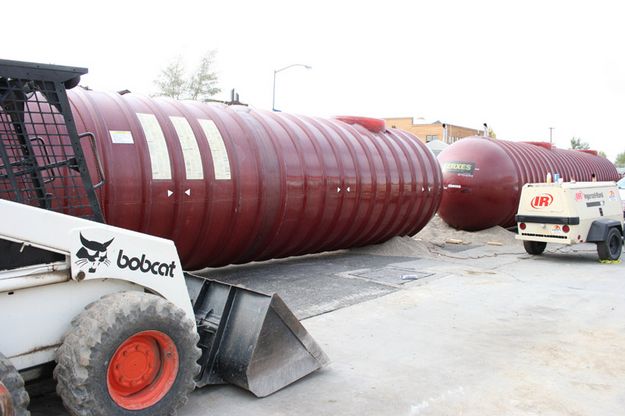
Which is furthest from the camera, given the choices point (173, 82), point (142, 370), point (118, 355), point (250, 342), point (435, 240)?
point (173, 82)

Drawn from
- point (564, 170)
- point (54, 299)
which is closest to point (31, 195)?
point (54, 299)

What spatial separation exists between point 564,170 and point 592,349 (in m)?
14.8

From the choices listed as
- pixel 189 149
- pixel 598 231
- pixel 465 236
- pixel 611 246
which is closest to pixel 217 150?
pixel 189 149

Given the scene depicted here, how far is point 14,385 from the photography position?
304cm

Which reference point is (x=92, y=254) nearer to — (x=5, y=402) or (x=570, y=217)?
(x=5, y=402)

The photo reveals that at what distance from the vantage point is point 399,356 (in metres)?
5.65

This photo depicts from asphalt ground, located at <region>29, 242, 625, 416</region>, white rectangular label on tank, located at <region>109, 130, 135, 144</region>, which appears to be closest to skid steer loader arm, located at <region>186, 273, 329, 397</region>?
asphalt ground, located at <region>29, 242, 625, 416</region>

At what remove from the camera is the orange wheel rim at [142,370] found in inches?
145

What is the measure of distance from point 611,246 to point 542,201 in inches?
75.4

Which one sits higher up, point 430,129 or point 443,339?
point 430,129

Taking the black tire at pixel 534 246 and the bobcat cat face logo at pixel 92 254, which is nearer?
the bobcat cat face logo at pixel 92 254

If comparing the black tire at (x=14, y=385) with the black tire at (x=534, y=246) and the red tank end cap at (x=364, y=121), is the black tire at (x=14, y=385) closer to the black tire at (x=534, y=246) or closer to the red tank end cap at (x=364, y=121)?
the red tank end cap at (x=364, y=121)

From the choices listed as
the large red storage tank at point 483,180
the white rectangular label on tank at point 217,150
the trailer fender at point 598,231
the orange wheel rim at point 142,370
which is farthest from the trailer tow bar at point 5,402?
the large red storage tank at point 483,180

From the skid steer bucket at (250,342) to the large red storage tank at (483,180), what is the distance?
1153 centimetres
